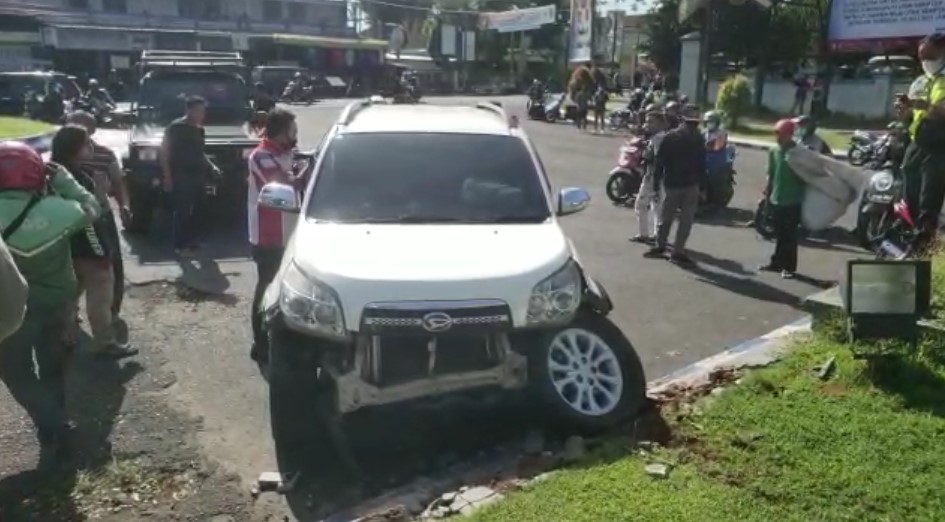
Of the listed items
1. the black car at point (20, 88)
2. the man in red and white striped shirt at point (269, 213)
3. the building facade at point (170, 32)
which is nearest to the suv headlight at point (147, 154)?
the man in red and white striped shirt at point (269, 213)

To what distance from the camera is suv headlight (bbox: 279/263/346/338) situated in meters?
4.48

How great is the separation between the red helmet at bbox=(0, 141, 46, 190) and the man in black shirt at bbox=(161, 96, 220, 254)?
4519 millimetres

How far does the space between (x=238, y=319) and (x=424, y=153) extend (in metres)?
2.52

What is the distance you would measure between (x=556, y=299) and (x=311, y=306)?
4.25 ft

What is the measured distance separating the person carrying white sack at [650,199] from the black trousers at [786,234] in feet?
4.68

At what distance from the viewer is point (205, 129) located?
11.6 m

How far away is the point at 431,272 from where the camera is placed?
4523 mm

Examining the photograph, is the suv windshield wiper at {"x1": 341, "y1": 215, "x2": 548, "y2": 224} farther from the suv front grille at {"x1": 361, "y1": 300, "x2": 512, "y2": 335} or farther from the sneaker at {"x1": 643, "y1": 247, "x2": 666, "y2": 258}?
the sneaker at {"x1": 643, "y1": 247, "x2": 666, "y2": 258}

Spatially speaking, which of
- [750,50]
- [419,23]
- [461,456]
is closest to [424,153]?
[461,456]

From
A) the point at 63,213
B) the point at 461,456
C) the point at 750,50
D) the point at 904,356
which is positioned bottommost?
the point at 461,456

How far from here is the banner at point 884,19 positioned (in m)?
24.8

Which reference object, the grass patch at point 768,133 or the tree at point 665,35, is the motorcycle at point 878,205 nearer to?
the grass patch at point 768,133

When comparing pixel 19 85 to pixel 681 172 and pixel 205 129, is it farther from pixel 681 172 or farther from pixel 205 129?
pixel 681 172

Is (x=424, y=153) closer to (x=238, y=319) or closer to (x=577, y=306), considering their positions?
(x=577, y=306)
